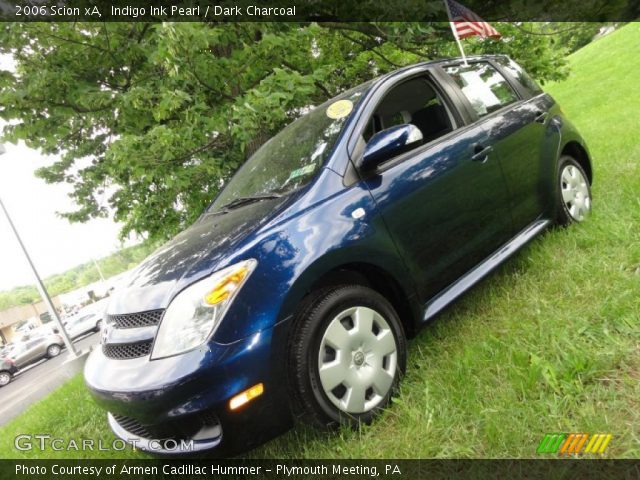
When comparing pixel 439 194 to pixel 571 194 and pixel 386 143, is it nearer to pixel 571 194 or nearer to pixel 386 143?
pixel 386 143

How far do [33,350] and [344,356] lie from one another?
22.8 m

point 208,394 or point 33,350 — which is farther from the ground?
point 208,394

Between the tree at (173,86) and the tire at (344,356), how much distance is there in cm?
261

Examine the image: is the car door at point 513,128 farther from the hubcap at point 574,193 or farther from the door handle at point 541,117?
the hubcap at point 574,193

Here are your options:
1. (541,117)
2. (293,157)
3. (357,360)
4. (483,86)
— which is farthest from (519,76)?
(357,360)

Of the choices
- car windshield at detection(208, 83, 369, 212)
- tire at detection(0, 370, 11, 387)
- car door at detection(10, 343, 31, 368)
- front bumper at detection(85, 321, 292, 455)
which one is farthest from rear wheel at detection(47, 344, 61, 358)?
front bumper at detection(85, 321, 292, 455)

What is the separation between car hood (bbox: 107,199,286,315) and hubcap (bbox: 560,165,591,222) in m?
2.55

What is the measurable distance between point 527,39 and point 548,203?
4.03m

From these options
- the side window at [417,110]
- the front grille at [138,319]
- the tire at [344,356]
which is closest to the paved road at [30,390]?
the front grille at [138,319]

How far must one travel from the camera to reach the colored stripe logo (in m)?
1.61

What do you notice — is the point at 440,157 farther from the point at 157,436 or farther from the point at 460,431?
the point at 157,436

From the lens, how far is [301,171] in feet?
8.20

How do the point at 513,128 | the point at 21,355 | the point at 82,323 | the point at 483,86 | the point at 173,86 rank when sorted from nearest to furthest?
the point at 513,128
the point at 483,86
the point at 173,86
the point at 21,355
the point at 82,323

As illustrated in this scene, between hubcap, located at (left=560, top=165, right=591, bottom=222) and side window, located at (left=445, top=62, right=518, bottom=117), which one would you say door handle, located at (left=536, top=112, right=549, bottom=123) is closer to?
side window, located at (left=445, top=62, right=518, bottom=117)
